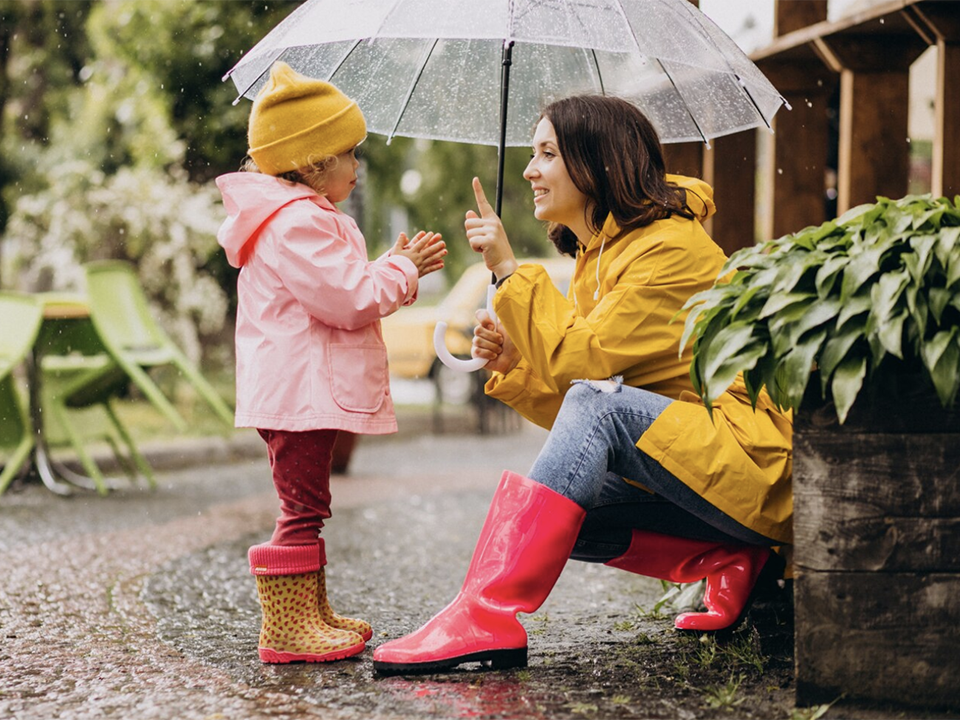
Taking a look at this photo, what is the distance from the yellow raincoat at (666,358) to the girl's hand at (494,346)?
76mm

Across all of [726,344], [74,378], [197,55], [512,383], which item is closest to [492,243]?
[512,383]

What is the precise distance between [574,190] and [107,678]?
1.72 meters

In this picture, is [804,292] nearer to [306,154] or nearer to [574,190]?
[574,190]

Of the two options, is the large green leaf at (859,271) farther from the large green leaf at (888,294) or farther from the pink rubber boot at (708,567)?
the pink rubber boot at (708,567)

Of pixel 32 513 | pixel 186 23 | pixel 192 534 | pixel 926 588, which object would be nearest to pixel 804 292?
pixel 926 588

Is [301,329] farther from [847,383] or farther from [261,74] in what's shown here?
[847,383]

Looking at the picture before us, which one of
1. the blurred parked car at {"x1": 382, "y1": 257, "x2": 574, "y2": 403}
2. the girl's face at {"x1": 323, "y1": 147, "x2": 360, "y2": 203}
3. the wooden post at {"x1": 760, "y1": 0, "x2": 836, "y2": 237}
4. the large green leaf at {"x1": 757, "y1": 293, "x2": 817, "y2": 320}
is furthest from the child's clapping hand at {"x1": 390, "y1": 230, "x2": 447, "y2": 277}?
the blurred parked car at {"x1": 382, "y1": 257, "x2": 574, "y2": 403}

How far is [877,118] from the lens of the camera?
4.24 meters

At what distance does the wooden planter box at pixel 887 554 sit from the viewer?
2439 mm

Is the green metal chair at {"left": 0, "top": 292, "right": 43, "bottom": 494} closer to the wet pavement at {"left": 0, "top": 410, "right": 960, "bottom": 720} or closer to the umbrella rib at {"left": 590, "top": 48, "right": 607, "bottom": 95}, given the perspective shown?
the wet pavement at {"left": 0, "top": 410, "right": 960, "bottom": 720}

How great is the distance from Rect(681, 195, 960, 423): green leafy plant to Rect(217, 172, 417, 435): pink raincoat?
85 centimetres

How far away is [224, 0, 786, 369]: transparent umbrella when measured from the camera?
3.06m

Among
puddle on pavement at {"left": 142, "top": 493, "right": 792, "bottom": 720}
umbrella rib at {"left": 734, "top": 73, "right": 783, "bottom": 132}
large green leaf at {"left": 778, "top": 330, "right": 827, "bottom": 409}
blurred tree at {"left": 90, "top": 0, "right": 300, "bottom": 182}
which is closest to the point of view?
large green leaf at {"left": 778, "top": 330, "right": 827, "bottom": 409}

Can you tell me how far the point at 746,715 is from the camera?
2.54 meters
